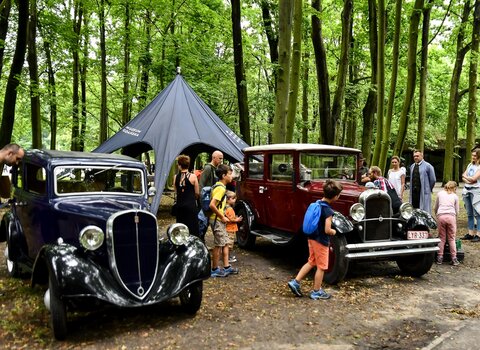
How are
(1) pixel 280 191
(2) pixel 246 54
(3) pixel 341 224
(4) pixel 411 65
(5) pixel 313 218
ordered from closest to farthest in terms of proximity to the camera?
(5) pixel 313 218
(3) pixel 341 224
(1) pixel 280 191
(4) pixel 411 65
(2) pixel 246 54

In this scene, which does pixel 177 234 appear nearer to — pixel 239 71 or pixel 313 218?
pixel 313 218

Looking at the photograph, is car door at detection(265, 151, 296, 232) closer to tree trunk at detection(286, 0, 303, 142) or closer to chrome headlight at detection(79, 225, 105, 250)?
tree trunk at detection(286, 0, 303, 142)

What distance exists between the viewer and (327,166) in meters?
7.88

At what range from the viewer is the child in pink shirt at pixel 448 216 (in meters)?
7.41

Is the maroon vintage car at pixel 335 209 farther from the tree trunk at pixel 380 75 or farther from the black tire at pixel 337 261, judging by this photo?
the tree trunk at pixel 380 75

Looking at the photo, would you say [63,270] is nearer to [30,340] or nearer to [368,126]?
[30,340]

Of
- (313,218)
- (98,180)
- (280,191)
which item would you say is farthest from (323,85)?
(98,180)

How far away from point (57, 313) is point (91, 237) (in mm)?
788

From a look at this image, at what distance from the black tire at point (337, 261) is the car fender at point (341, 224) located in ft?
0.76

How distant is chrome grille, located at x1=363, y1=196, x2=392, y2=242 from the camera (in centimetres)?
655

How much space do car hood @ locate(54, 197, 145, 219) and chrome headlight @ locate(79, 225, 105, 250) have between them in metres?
0.31

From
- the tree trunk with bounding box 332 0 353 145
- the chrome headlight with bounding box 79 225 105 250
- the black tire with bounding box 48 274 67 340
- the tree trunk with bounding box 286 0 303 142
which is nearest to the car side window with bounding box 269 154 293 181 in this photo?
the tree trunk with bounding box 286 0 303 142

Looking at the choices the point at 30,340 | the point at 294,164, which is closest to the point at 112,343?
the point at 30,340

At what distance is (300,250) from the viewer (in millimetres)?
8586
